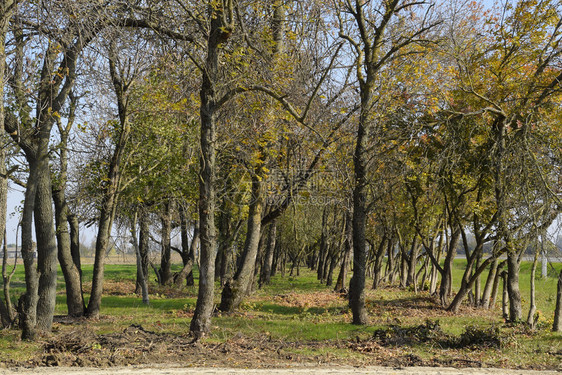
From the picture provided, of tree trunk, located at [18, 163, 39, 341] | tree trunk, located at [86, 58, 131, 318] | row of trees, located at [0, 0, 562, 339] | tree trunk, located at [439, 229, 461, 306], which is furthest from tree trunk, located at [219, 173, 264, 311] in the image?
tree trunk, located at [439, 229, 461, 306]

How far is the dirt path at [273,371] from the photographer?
764cm

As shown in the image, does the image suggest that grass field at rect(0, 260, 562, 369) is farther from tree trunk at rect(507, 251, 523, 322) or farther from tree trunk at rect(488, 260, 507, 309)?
tree trunk at rect(488, 260, 507, 309)

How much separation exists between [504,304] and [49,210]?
12.7 metres

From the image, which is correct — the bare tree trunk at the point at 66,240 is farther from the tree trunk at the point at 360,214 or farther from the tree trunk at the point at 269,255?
the tree trunk at the point at 269,255

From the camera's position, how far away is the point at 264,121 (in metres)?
13.7

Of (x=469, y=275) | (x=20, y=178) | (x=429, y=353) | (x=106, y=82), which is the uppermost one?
(x=106, y=82)

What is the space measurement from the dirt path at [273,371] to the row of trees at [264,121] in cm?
226

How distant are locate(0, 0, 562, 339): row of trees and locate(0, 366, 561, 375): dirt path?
7.43 feet

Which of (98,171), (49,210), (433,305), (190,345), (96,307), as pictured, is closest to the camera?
(190,345)

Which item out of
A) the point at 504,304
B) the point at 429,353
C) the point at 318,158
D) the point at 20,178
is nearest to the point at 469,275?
the point at 504,304

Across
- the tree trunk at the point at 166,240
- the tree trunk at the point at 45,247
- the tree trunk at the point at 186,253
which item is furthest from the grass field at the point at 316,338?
the tree trunk at the point at 186,253

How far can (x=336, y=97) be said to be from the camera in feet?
50.4

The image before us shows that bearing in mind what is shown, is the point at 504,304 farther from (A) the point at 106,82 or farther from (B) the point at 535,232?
(A) the point at 106,82

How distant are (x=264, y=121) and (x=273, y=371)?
716cm
